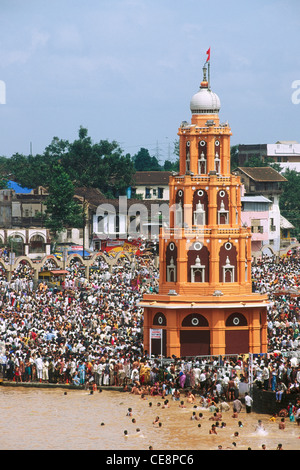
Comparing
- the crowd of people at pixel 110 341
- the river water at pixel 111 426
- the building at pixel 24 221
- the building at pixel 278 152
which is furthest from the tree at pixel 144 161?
the river water at pixel 111 426

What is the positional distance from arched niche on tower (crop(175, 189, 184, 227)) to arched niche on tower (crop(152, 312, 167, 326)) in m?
4.31

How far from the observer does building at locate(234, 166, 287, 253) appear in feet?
343

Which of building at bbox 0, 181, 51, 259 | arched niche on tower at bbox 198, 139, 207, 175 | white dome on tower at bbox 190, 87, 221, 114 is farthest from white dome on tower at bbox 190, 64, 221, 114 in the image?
building at bbox 0, 181, 51, 259

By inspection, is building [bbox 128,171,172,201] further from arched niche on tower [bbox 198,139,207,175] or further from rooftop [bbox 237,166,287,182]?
arched niche on tower [bbox 198,139,207,175]

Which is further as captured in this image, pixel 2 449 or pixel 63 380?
pixel 63 380

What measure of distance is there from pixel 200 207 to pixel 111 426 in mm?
15010

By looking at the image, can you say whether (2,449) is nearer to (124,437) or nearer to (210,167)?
(124,437)

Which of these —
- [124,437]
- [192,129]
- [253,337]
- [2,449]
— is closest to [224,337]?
[253,337]

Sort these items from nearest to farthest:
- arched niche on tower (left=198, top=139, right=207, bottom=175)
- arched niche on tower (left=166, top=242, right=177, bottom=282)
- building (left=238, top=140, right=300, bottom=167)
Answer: arched niche on tower (left=166, top=242, right=177, bottom=282) < arched niche on tower (left=198, top=139, right=207, bottom=175) < building (left=238, top=140, right=300, bottom=167)

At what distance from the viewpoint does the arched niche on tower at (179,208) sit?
55.8 meters

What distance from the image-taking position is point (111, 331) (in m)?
58.0

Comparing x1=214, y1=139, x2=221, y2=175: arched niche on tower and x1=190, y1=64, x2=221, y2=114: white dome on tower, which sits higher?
x1=190, y1=64, x2=221, y2=114: white dome on tower

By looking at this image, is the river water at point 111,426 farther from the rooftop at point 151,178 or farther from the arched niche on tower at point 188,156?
the rooftop at point 151,178
